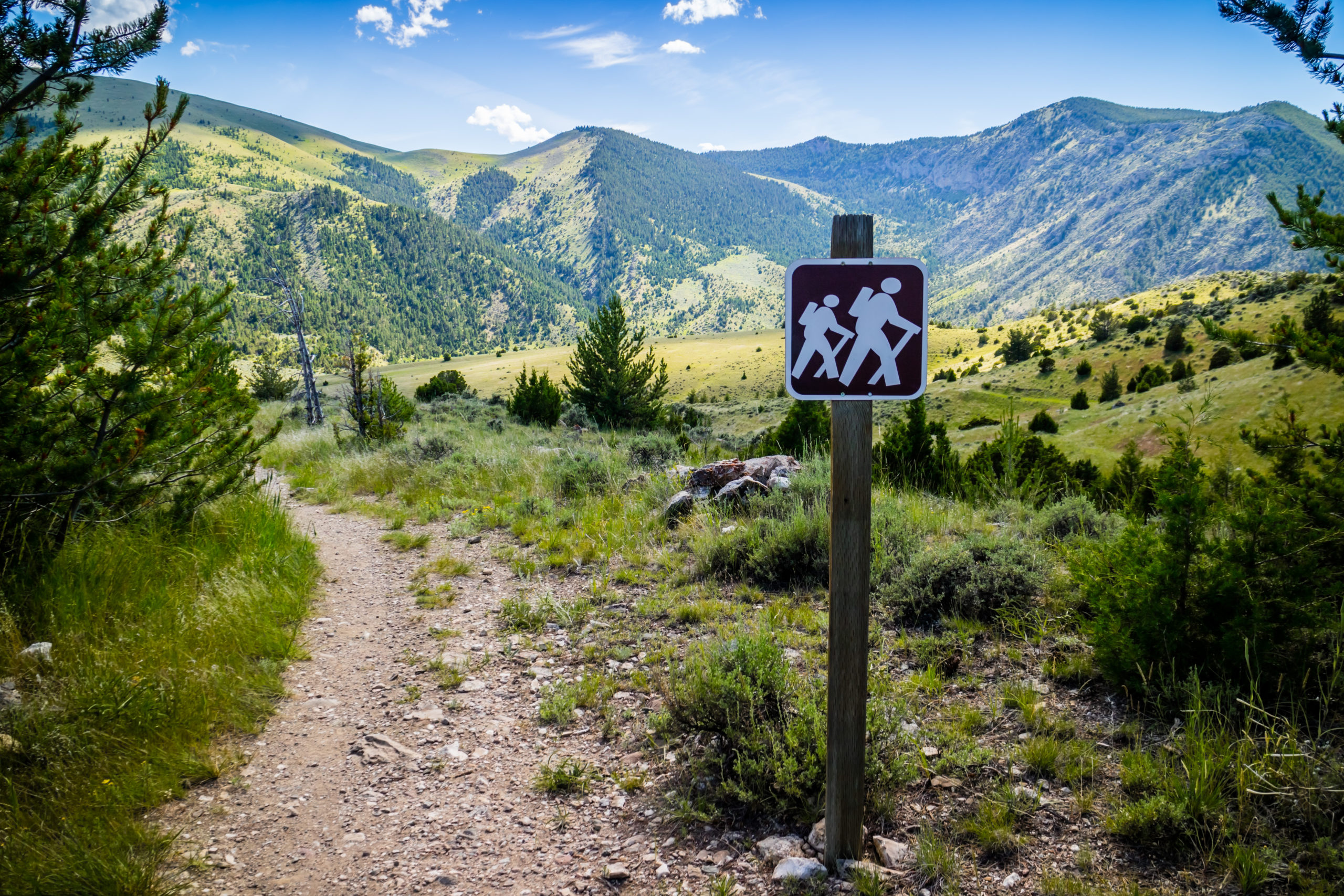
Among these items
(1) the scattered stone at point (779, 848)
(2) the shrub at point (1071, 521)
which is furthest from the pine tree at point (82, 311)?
(2) the shrub at point (1071, 521)

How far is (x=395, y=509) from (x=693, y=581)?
529 centimetres

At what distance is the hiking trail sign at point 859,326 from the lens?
Answer: 228 cm

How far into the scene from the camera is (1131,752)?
9.37ft

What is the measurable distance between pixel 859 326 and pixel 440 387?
3445 cm

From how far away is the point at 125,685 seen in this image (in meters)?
3.36

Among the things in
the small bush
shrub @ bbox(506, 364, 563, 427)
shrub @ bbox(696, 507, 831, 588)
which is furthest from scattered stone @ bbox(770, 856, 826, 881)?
shrub @ bbox(506, 364, 563, 427)

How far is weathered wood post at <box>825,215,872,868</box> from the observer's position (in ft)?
7.79

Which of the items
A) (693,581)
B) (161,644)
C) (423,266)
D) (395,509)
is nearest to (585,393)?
(395,509)

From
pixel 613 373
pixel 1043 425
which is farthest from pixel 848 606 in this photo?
pixel 1043 425

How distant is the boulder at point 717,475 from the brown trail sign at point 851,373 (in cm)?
514

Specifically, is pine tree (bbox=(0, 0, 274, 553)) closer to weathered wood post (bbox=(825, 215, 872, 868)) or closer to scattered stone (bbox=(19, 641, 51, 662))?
scattered stone (bbox=(19, 641, 51, 662))

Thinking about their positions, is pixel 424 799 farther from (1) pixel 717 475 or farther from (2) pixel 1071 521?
(2) pixel 1071 521

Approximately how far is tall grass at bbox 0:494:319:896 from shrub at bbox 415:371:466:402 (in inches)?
1035

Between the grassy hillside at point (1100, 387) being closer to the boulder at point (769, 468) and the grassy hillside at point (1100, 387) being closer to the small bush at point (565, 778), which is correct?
the boulder at point (769, 468)
